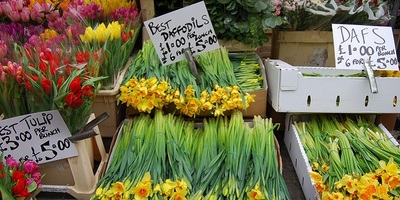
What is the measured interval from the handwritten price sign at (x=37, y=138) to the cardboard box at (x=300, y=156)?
92 centimetres

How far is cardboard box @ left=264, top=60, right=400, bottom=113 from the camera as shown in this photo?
171 cm

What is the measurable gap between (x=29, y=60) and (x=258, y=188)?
3.21 ft

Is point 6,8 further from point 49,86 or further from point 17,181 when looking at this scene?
point 17,181

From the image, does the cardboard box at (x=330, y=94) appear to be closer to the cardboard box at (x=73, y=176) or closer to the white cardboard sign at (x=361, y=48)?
the white cardboard sign at (x=361, y=48)

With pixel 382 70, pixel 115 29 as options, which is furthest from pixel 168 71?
pixel 382 70

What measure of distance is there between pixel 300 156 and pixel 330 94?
0.34 metres

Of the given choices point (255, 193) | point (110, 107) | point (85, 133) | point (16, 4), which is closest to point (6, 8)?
point (16, 4)

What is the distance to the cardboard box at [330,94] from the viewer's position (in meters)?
1.71

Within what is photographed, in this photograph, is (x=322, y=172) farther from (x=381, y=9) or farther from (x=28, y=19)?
(x=28, y=19)

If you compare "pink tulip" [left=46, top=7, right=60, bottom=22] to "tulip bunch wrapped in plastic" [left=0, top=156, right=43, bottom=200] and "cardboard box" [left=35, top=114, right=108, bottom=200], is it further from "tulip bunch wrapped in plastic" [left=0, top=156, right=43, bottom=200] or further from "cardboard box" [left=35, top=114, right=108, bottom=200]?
"tulip bunch wrapped in plastic" [left=0, top=156, right=43, bottom=200]

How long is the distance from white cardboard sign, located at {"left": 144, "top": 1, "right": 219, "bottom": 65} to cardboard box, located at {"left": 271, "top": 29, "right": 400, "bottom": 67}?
558 mm

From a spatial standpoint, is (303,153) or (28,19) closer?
(303,153)

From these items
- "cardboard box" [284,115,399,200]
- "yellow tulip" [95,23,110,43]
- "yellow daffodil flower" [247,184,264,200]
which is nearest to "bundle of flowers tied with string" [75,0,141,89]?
"yellow tulip" [95,23,110,43]

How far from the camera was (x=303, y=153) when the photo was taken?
161cm
